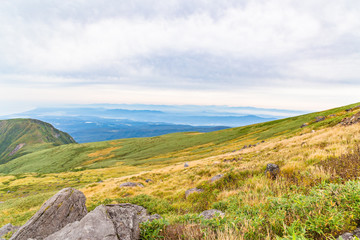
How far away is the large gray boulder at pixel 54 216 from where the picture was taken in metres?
7.40

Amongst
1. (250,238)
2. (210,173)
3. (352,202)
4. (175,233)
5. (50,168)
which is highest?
(352,202)

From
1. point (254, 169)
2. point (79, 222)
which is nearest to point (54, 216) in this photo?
point (79, 222)

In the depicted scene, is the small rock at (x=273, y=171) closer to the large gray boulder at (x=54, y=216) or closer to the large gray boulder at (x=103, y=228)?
the large gray boulder at (x=103, y=228)

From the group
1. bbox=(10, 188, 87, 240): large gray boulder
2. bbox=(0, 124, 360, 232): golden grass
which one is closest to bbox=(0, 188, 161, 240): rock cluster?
bbox=(10, 188, 87, 240): large gray boulder

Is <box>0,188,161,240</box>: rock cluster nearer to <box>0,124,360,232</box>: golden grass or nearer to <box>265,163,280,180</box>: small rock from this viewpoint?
<box>0,124,360,232</box>: golden grass

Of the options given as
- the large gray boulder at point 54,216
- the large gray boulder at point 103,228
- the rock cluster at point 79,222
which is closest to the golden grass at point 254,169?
the large gray boulder at point 103,228

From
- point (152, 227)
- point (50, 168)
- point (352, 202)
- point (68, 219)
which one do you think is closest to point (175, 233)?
point (152, 227)

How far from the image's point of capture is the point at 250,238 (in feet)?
12.7

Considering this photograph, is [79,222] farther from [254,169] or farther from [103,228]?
[254,169]

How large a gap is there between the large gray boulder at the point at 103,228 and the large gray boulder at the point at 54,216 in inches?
168

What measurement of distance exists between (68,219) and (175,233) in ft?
24.2

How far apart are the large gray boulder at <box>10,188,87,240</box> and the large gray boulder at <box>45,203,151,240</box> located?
168 inches

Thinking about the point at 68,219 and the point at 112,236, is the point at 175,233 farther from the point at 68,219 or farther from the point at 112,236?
the point at 68,219

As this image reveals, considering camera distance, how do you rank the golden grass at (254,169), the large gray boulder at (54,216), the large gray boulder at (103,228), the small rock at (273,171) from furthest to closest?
the small rock at (273,171) < the golden grass at (254,169) < the large gray boulder at (54,216) < the large gray boulder at (103,228)
